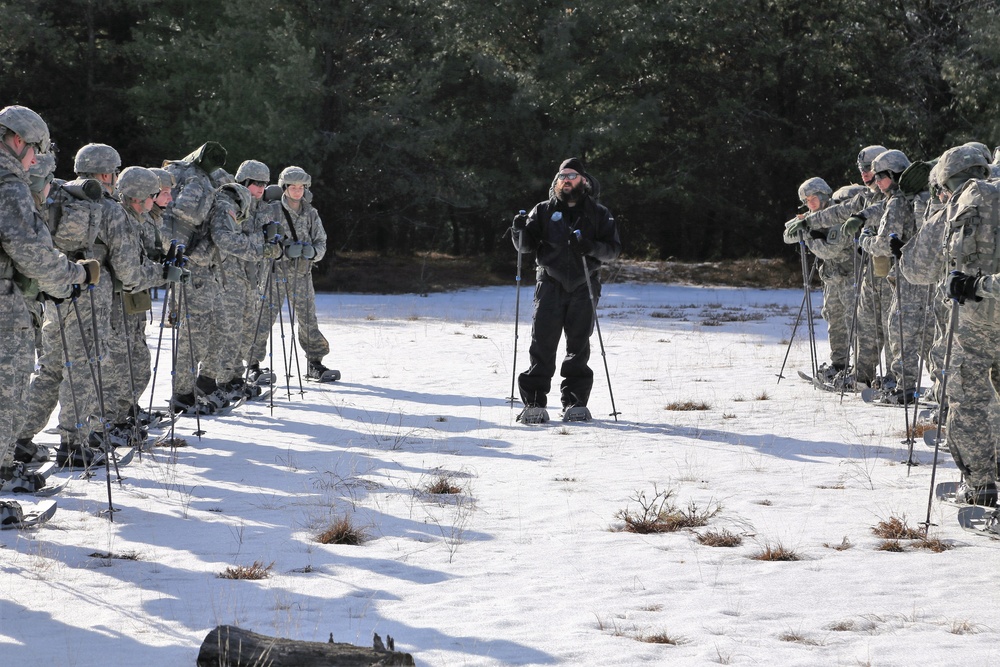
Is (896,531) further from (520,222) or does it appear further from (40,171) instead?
(40,171)

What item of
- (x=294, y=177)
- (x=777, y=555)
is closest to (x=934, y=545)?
(x=777, y=555)

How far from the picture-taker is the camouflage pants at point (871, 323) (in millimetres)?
12250

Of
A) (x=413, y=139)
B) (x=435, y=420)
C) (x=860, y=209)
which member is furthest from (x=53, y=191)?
(x=413, y=139)

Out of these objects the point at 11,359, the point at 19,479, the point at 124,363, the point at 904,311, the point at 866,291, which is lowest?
the point at 19,479

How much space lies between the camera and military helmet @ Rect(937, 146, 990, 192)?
7117mm

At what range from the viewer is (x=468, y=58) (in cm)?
3300

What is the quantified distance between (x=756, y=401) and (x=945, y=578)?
6.36 m

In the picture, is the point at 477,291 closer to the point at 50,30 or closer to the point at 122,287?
the point at 50,30

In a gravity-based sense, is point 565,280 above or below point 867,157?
below

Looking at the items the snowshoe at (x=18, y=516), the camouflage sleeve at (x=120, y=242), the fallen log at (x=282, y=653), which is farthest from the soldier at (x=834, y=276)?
the fallen log at (x=282, y=653)

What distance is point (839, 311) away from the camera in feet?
43.4

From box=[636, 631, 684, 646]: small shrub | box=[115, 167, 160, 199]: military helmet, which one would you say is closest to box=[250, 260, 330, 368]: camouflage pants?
box=[115, 167, 160, 199]: military helmet

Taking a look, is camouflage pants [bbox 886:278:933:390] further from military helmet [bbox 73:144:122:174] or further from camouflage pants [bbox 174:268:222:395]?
military helmet [bbox 73:144:122:174]

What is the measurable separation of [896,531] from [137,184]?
6.15m
